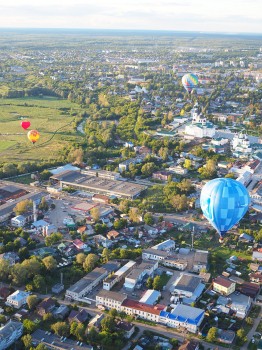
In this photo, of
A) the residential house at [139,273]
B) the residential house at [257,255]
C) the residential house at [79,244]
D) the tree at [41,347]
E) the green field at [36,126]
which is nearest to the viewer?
the tree at [41,347]

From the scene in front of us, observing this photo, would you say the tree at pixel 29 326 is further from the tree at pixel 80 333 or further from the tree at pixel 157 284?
the tree at pixel 157 284

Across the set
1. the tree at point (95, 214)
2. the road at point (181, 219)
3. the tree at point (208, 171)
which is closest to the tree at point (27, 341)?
the tree at point (95, 214)

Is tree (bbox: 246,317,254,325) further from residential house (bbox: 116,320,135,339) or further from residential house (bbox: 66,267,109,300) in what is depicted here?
residential house (bbox: 66,267,109,300)

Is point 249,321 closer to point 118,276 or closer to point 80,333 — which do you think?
point 118,276

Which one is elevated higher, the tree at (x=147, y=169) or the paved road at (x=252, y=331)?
the tree at (x=147, y=169)

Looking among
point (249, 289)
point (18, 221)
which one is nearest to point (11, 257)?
point (18, 221)

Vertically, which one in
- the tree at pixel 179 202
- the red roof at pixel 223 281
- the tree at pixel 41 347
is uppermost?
the tree at pixel 179 202

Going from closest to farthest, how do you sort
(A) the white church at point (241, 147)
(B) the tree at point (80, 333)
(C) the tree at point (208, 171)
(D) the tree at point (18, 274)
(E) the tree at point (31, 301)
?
(B) the tree at point (80, 333), (E) the tree at point (31, 301), (D) the tree at point (18, 274), (C) the tree at point (208, 171), (A) the white church at point (241, 147)
